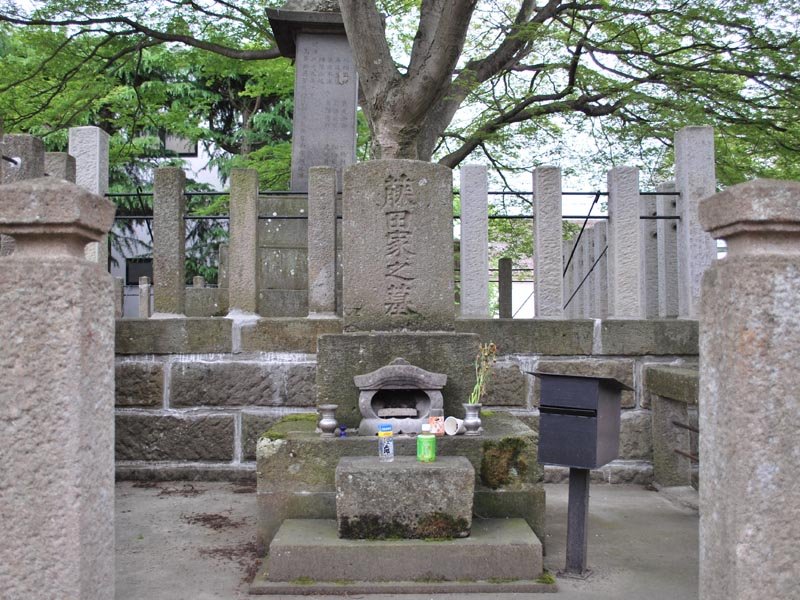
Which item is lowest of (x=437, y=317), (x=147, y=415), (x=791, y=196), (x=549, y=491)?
(x=549, y=491)

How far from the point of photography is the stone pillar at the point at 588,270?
9.38 metres

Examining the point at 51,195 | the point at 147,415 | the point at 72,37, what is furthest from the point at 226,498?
the point at 72,37

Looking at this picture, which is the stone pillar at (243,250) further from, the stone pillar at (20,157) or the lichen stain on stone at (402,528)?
the lichen stain on stone at (402,528)

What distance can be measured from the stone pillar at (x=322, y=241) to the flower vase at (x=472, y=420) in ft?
6.35

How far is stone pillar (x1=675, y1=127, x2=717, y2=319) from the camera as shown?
6.02 metres

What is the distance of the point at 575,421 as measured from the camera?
12.5ft

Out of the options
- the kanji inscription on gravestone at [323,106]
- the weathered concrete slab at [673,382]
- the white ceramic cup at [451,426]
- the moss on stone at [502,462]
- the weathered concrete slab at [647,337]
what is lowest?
the moss on stone at [502,462]

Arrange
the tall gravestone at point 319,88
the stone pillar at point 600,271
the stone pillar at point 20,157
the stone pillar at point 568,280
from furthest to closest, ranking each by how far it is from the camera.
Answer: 1. the stone pillar at point 568,280
2. the tall gravestone at point 319,88
3. the stone pillar at point 600,271
4. the stone pillar at point 20,157

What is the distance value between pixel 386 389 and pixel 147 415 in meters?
2.46

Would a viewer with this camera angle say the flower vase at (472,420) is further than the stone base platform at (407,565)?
Yes

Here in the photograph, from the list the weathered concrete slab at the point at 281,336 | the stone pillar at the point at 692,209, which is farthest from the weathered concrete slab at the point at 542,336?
the weathered concrete slab at the point at 281,336

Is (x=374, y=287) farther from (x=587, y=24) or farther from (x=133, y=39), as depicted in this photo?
(x=133, y=39)

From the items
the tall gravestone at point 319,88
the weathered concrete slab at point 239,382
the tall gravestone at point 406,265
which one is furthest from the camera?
the tall gravestone at point 319,88

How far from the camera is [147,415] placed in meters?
5.96
